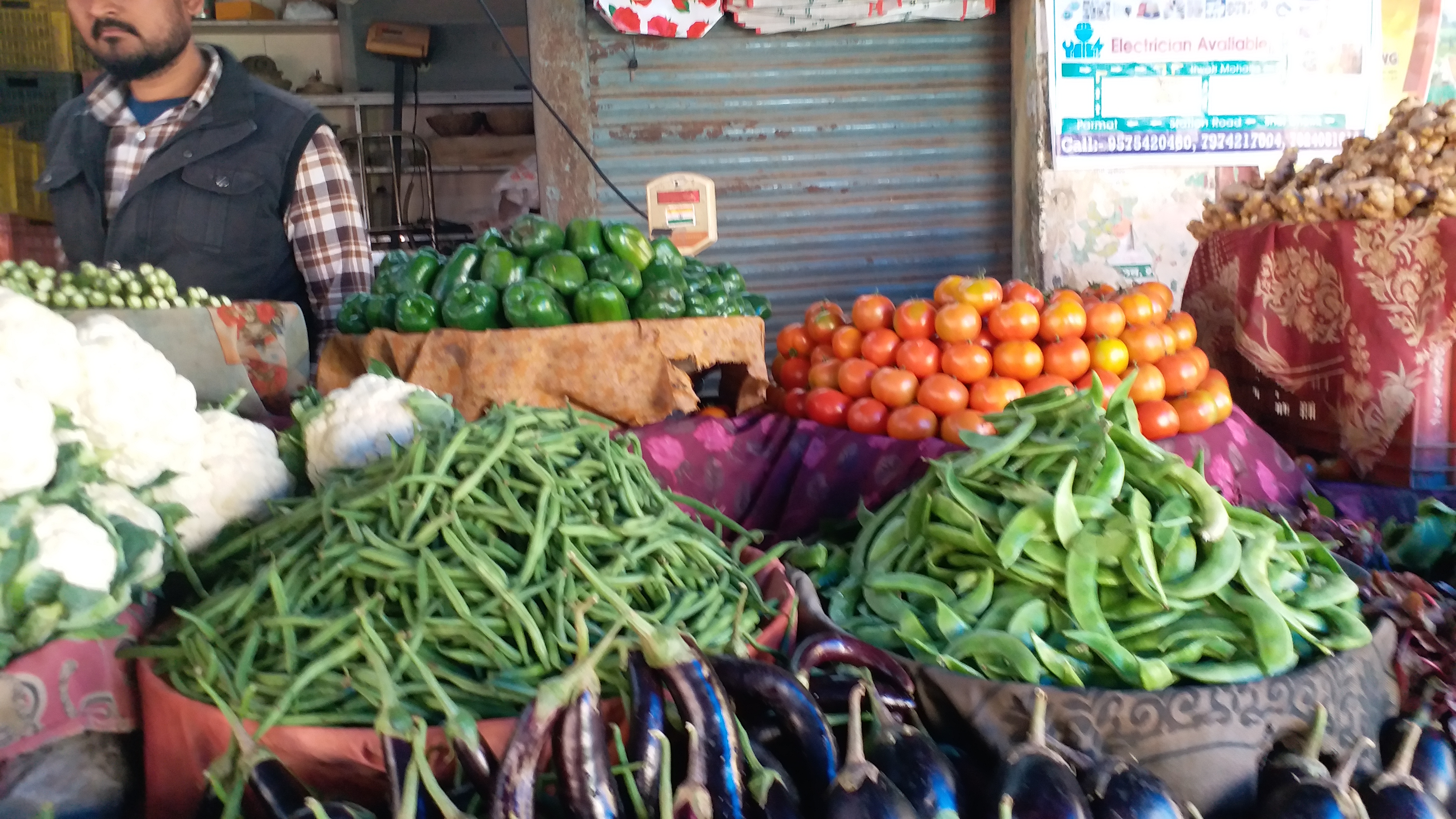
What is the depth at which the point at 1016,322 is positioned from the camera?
2455 mm

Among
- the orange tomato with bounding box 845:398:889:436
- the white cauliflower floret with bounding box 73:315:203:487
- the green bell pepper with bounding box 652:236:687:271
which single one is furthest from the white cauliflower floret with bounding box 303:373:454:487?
the orange tomato with bounding box 845:398:889:436

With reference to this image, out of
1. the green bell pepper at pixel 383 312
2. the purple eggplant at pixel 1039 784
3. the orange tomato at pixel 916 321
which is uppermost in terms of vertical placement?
the green bell pepper at pixel 383 312

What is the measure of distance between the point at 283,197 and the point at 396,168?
385cm

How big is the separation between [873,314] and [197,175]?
2591 millimetres

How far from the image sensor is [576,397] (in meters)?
2.22

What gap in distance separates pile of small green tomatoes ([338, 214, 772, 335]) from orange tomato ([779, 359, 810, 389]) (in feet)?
0.94

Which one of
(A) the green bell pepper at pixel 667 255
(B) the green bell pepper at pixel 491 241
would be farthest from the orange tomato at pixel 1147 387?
(B) the green bell pepper at pixel 491 241

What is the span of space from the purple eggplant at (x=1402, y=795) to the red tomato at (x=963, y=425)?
1176mm

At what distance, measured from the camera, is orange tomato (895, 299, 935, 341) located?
259 cm

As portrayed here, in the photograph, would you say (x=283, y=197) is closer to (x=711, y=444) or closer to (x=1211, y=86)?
(x=711, y=444)

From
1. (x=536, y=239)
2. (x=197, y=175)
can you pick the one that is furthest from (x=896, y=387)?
(x=197, y=175)

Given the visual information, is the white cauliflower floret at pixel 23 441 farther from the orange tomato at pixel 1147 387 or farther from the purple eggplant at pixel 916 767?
the orange tomato at pixel 1147 387

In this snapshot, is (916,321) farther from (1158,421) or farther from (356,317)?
(356,317)

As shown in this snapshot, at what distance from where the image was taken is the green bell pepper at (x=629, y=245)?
256cm
